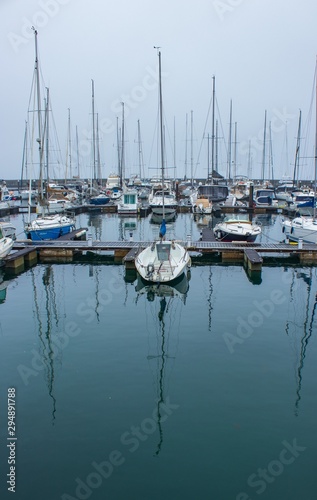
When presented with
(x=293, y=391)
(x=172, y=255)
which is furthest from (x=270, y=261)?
(x=293, y=391)

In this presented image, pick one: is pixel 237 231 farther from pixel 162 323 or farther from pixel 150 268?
pixel 162 323

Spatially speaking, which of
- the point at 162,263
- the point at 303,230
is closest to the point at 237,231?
the point at 303,230

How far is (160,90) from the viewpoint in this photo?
2480 centimetres

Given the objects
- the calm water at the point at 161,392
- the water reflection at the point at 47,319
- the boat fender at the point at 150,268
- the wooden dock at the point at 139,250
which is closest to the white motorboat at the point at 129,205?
the wooden dock at the point at 139,250

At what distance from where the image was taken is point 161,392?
10.2 meters

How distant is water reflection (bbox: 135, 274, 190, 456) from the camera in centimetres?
1024

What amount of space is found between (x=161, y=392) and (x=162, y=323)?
467 centimetres

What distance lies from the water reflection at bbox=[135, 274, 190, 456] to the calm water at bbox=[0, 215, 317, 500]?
5 centimetres

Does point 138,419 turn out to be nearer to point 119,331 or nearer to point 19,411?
point 19,411

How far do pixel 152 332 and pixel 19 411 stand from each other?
18.2 ft

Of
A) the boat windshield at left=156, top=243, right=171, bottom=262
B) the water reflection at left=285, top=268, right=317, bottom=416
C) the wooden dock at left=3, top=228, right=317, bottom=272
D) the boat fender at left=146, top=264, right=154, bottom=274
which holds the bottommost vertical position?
the water reflection at left=285, top=268, right=317, bottom=416

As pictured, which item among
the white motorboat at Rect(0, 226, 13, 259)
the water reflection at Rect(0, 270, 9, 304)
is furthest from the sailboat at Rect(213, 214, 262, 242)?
the water reflection at Rect(0, 270, 9, 304)

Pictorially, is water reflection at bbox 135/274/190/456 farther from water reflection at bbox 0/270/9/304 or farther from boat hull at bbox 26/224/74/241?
boat hull at bbox 26/224/74/241

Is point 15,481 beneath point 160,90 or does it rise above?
beneath
